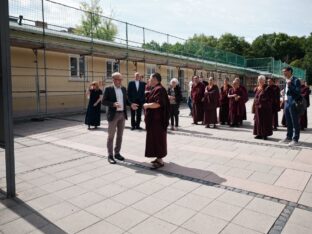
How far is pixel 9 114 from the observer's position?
427 centimetres

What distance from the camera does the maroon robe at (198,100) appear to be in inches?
459

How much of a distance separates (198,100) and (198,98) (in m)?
0.08

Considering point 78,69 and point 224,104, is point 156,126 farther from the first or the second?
point 78,69

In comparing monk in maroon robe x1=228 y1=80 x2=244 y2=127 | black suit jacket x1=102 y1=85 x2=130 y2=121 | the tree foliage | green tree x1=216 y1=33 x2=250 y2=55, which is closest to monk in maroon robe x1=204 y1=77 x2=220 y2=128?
monk in maroon robe x1=228 y1=80 x2=244 y2=127

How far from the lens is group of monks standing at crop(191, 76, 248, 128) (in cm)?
1107

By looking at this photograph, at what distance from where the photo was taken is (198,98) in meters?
11.8

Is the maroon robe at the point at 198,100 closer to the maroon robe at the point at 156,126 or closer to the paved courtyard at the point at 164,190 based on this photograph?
the paved courtyard at the point at 164,190

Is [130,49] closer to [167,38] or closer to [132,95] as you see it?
[167,38]

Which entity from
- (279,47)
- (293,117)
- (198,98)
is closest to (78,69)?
(198,98)

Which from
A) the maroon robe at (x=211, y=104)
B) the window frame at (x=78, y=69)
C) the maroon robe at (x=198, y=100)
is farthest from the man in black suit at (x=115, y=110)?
the window frame at (x=78, y=69)

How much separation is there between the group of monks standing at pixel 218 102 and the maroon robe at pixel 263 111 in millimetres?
2420

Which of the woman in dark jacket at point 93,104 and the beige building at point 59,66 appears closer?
the woman in dark jacket at point 93,104

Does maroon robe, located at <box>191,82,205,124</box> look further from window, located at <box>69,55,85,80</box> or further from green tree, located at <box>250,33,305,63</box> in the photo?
green tree, located at <box>250,33,305,63</box>

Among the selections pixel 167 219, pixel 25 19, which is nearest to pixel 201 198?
pixel 167 219
